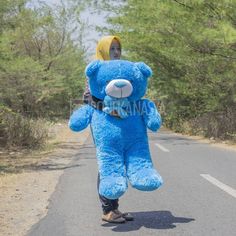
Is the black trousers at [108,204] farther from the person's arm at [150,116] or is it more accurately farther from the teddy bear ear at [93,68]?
the teddy bear ear at [93,68]

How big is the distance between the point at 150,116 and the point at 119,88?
51 centimetres

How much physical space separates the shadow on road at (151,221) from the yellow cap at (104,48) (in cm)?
193

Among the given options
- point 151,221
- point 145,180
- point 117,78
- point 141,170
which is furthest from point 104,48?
point 151,221

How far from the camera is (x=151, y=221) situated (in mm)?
6320

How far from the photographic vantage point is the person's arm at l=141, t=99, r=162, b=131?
602 cm

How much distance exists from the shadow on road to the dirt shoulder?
3.69 ft

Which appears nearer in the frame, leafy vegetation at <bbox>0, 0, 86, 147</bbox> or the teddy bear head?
the teddy bear head

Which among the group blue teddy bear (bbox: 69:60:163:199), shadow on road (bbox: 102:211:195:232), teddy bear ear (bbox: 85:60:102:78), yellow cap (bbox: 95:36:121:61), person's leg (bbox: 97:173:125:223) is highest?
yellow cap (bbox: 95:36:121:61)

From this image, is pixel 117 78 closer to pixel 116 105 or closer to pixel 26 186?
pixel 116 105

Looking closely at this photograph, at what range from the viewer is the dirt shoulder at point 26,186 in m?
6.67

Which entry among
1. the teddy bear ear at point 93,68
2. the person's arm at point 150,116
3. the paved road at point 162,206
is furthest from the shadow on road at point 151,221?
the teddy bear ear at point 93,68

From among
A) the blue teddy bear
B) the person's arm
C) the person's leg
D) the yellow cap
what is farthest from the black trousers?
the yellow cap

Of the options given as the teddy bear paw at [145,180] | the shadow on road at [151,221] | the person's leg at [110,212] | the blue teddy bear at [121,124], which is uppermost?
the blue teddy bear at [121,124]

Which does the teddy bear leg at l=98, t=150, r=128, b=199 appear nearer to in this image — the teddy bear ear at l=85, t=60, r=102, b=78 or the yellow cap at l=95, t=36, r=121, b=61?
the teddy bear ear at l=85, t=60, r=102, b=78
